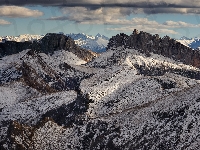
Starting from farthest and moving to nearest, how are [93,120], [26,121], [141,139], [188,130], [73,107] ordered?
[73,107]
[26,121]
[93,120]
[141,139]
[188,130]

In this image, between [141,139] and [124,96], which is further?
[124,96]

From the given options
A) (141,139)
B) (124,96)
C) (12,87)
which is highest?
(141,139)

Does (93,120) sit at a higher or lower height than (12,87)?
higher

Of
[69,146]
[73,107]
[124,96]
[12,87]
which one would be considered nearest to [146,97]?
[124,96]

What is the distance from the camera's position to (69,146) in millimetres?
90938

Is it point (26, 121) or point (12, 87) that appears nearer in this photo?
point (26, 121)

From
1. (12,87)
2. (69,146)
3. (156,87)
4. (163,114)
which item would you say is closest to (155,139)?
(163,114)

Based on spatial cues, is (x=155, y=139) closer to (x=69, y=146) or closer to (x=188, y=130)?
(x=188, y=130)

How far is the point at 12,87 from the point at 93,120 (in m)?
74.9

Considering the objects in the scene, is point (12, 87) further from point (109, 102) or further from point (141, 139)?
point (141, 139)

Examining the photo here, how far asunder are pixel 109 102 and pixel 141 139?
148 feet

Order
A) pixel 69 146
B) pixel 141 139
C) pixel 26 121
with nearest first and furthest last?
pixel 141 139 → pixel 69 146 → pixel 26 121

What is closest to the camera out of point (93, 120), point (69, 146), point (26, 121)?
point (69, 146)

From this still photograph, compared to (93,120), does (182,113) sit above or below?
above
